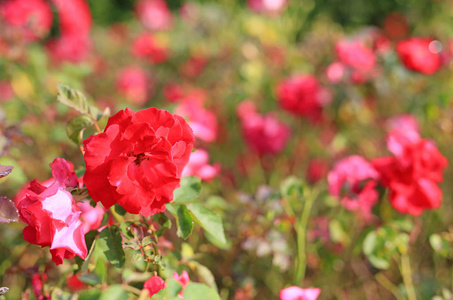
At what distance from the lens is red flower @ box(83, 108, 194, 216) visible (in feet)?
1.76

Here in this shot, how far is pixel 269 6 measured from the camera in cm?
214

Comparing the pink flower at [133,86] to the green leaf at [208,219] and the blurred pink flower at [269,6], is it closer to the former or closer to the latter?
the blurred pink flower at [269,6]

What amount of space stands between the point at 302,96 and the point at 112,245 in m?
1.04

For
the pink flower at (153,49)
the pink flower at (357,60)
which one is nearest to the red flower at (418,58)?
the pink flower at (357,60)

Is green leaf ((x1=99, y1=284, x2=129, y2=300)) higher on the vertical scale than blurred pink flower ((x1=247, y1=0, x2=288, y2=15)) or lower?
Answer: higher

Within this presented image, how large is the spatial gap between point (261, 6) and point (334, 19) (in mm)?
1954

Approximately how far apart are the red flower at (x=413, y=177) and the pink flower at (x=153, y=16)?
211 centimetres

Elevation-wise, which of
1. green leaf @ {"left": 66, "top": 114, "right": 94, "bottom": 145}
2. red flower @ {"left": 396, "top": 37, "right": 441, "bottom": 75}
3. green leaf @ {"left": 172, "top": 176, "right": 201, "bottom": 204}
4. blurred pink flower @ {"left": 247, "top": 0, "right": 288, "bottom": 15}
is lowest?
blurred pink flower @ {"left": 247, "top": 0, "right": 288, "bottom": 15}

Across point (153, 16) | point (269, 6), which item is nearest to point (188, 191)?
point (269, 6)

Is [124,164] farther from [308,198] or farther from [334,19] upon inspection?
[334,19]

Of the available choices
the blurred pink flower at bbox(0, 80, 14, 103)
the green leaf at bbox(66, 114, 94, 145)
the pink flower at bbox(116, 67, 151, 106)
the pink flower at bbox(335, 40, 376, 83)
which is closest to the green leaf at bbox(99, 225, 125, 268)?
the green leaf at bbox(66, 114, 94, 145)

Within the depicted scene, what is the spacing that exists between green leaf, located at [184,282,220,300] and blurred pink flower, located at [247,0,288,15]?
6.01ft

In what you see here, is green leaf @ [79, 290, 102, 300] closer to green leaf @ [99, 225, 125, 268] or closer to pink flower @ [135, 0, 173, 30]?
green leaf @ [99, 225, 125, 268]

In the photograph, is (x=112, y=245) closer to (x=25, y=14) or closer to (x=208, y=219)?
(x=208, y=219)
